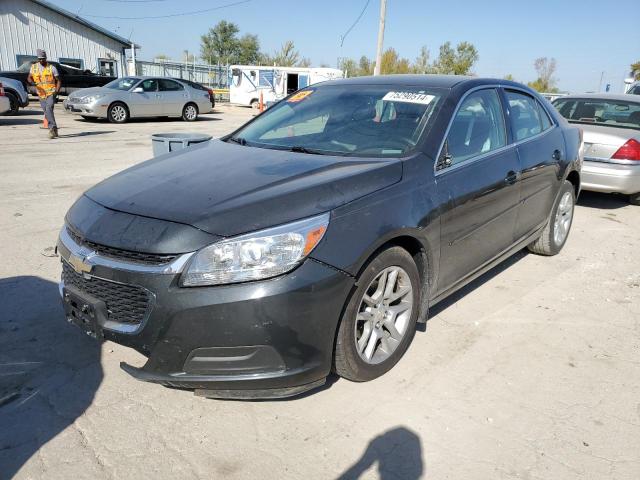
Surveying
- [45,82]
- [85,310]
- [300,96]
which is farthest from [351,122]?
[45,82]

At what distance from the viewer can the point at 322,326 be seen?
245 centimetres

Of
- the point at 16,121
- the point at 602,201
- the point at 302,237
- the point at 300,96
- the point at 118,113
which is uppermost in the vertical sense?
the point at 300,96

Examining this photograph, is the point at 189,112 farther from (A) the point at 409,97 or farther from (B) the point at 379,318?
(B) the point at 379,318

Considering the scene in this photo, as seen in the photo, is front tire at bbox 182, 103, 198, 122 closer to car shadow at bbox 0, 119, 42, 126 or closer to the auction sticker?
car shadow at bbox 0, 119, 42, 126

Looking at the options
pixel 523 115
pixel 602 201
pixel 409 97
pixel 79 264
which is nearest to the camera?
pixel 79 264

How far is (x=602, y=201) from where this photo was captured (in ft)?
26.1

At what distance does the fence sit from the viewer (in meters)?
31.4

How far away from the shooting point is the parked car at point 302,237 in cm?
231

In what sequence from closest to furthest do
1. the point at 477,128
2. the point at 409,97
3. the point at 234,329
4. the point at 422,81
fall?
the point at 234,329 < the point at 409,97 < the point at 477,128 < the point at 422,81

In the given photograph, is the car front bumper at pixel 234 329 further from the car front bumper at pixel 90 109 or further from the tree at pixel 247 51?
the tree at pixel 247 51

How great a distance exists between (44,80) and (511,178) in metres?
11.5

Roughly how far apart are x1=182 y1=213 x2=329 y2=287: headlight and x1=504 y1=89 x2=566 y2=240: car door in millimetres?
2414

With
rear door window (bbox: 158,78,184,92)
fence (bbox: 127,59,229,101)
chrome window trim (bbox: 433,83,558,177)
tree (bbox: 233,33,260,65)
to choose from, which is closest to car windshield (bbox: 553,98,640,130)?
chrome window trim (bbox: 433,83,558,177)

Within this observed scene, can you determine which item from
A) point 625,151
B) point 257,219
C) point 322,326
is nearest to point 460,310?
point 322,326
